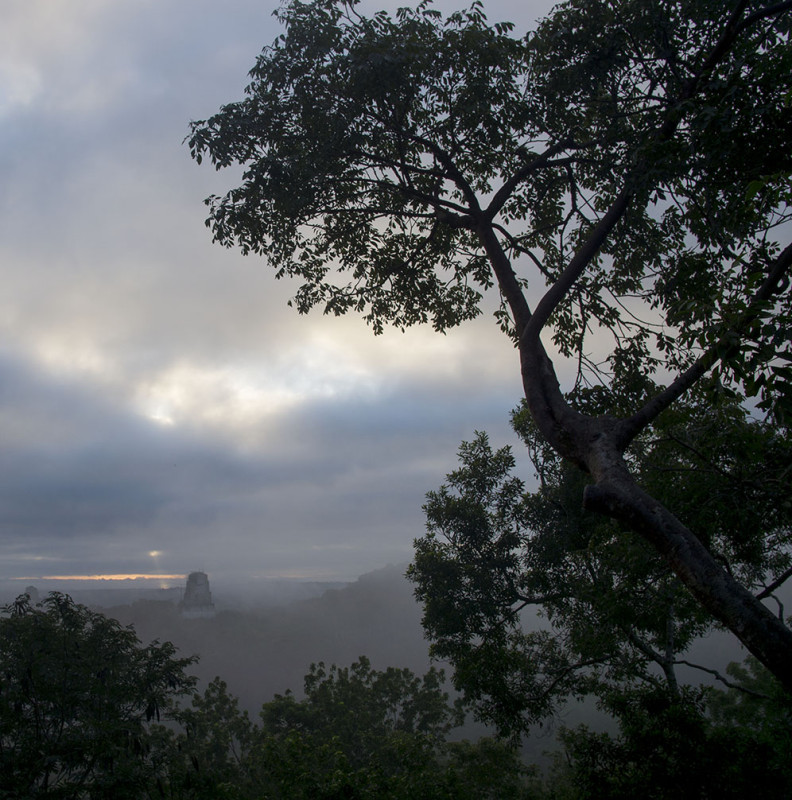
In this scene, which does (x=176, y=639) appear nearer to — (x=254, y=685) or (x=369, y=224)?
(x=254, y=685)

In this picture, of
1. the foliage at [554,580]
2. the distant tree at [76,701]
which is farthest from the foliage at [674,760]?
the distant tree at [76,701]

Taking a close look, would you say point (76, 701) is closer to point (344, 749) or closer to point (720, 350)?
point (720, 350)

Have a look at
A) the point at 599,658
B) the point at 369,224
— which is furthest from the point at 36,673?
the point at 599,658

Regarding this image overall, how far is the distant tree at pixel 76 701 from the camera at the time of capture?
9227 millimetres

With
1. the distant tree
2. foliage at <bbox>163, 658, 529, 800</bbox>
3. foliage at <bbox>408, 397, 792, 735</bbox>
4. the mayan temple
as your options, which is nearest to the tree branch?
foliage at <bbox>408, 397, 792, 735</bbox>

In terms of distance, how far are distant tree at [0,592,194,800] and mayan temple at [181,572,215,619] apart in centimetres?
13821

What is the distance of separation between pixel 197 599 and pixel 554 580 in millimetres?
148455

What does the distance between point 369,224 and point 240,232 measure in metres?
2.26

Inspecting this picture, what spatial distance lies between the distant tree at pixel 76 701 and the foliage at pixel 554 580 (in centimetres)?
628

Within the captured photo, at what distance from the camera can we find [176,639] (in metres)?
114

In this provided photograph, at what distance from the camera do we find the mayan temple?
13962 cm

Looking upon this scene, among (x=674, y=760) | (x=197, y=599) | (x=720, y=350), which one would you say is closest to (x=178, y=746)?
(x=674, y=760)

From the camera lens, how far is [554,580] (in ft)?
43.9

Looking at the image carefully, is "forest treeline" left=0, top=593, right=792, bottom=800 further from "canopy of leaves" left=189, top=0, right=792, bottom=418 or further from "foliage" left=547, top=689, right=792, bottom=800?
"canopy of leaves" left=189, top=0, right=792, bottom=418
